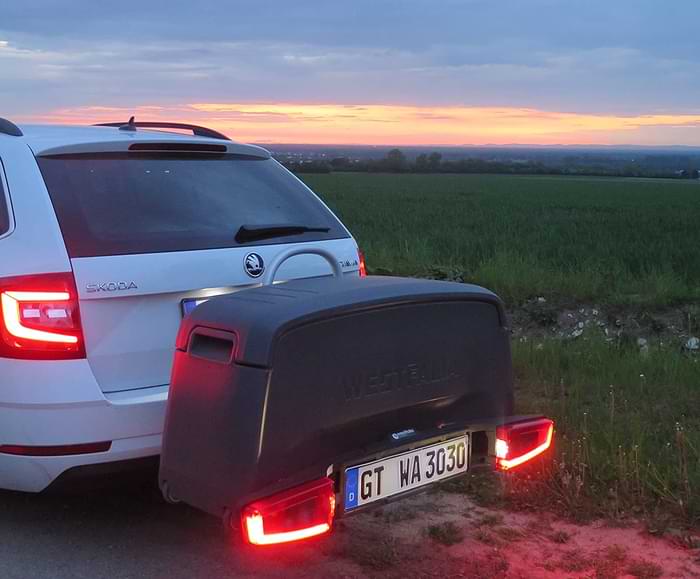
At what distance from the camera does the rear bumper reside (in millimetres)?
3451

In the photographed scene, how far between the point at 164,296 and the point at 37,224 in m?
0.57

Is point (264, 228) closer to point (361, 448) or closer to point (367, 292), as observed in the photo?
point (367, 292)

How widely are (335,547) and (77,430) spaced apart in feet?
4.02

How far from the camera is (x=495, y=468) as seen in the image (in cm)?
355

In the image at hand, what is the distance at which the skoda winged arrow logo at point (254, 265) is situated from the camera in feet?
12.9

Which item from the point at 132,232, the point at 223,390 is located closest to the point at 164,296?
the point at 132,232

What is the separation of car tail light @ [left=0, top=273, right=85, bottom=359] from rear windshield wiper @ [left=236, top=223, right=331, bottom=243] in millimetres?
833

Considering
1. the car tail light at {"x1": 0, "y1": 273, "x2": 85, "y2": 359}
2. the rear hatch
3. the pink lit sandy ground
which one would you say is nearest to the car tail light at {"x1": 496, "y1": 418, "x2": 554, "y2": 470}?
the pink lit sandy ground

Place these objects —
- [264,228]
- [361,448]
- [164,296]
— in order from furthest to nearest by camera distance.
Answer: [264,228], [164,296], [361,448]

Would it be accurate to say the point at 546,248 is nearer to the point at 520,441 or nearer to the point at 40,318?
Result: the point at 520,441

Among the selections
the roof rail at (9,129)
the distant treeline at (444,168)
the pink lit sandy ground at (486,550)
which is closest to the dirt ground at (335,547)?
the pink lit sandy ground at (486,550)

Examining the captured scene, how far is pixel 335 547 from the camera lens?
3926 millimetres

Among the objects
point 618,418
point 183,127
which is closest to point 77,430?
point 183,127

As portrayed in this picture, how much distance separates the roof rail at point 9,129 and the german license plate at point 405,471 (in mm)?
2207
